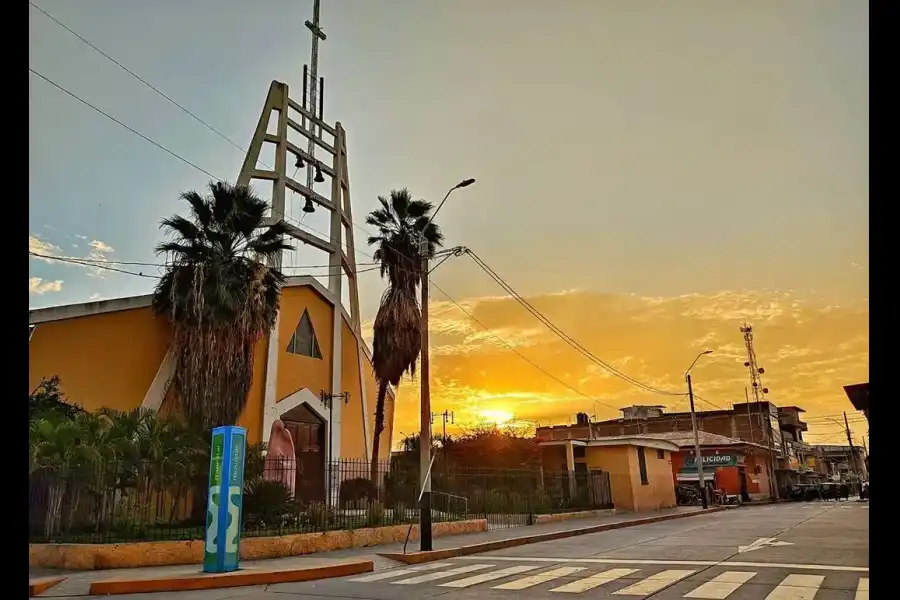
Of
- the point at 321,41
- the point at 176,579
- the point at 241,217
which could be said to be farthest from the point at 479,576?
the point at 321,41

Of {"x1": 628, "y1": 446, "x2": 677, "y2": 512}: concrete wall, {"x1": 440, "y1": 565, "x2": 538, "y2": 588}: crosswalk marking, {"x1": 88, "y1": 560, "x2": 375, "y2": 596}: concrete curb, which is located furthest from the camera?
{"x1": 628, "y1": 446, "x2": 677, "y2": 512}: concrete wall

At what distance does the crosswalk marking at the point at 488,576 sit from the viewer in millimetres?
11008

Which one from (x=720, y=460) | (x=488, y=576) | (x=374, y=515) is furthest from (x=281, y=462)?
(x=720, y=460)

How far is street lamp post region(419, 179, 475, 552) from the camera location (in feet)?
51.7

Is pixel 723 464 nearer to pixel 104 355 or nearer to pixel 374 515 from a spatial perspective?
pixel 374 515

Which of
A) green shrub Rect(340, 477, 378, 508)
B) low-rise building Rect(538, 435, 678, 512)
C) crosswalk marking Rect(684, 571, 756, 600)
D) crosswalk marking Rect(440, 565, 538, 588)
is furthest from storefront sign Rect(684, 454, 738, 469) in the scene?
crosswalk marking Rect(684, 571, 756, 600)

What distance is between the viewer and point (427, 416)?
1681 centimetres

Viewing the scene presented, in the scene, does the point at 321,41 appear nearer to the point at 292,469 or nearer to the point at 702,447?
the point at 292,469

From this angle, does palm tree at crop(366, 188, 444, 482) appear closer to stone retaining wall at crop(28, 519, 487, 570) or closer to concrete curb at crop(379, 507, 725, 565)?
concrete curb at crop(379, 507, 725, 565)

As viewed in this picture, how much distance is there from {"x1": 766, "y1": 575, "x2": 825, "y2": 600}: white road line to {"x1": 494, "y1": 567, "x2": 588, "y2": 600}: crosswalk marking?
3.49 meters

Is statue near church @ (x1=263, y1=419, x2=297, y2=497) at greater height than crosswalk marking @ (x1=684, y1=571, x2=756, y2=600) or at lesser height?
greater

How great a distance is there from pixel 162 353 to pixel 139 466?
7.73 metres

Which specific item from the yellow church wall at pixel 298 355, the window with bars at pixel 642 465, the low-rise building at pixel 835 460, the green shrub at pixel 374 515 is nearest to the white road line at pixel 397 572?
the green shrub at pixel 374 515
